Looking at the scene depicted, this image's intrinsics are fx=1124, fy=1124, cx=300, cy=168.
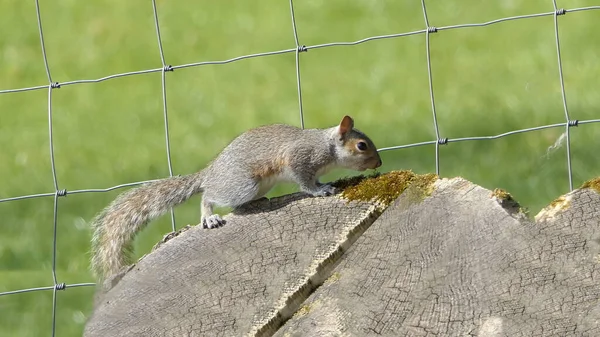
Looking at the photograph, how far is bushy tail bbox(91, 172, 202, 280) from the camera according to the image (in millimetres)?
2949

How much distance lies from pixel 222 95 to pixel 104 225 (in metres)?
3.51

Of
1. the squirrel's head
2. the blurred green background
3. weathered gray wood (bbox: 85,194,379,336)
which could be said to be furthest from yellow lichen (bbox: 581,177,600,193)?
the blurred green background

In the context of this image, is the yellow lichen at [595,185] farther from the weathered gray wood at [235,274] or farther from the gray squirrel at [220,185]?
the gray squirrel at [220,185]

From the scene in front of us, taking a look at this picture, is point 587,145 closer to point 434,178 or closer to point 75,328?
point 75,328

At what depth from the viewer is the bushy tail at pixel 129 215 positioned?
2.95 meters

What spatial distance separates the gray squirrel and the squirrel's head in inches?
5.3

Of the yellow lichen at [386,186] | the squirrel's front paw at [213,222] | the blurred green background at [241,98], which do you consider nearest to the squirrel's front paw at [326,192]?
the yellow lichen at [386,186]

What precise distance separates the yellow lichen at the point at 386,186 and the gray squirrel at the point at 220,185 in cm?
48

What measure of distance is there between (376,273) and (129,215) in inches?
40.2

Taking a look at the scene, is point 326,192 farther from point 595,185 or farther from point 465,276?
point 595,185

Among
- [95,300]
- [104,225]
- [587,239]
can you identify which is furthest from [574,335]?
[104,225]

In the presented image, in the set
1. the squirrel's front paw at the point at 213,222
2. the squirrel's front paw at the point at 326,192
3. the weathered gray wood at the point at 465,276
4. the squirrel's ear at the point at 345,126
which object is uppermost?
the squirrel's ear at the point at 345,126

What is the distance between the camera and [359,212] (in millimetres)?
2316

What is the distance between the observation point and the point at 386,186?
2338 millimetres
